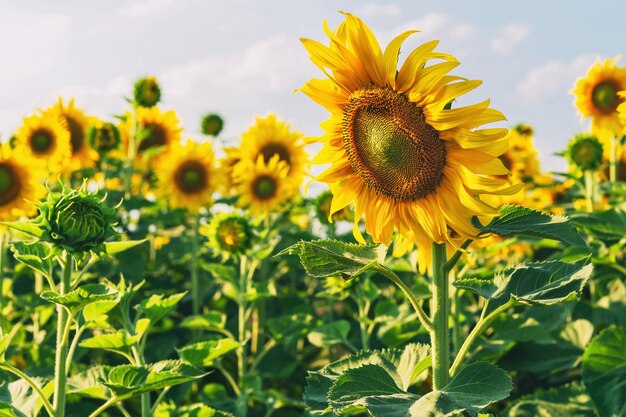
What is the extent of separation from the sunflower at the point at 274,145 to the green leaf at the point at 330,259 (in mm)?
3263

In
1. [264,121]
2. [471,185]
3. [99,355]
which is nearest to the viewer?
[471,185]

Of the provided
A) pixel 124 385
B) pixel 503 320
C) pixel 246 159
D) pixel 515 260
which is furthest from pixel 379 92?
pixel 246 159

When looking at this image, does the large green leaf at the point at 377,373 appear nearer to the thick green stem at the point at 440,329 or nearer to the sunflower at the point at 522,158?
the thick green stem at the point at 440,329

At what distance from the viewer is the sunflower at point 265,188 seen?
4.70 m

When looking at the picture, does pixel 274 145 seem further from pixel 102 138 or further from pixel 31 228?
pixel 31 228

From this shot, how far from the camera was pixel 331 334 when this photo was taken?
3.35 metres

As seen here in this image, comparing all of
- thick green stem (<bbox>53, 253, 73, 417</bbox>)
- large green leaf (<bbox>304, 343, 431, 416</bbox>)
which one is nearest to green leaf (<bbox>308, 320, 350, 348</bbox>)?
large green leaf (<bbox>304, 343, 431, 416</bbox>)

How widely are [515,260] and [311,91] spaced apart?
2872 mm

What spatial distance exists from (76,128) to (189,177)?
4.17 ft

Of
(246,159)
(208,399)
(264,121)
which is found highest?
(264,121)

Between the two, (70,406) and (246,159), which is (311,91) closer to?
(70,406)

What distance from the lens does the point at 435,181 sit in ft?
5.88

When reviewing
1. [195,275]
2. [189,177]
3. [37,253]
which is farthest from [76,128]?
[37,253]

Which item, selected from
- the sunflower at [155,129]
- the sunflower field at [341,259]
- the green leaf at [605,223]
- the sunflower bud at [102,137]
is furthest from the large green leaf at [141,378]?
the sunflower at [155,129]
